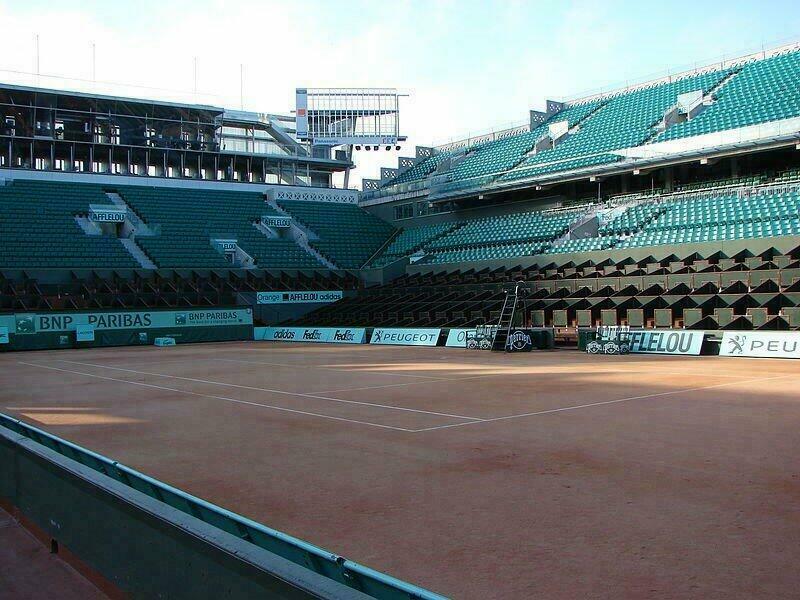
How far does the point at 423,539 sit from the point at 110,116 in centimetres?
5439

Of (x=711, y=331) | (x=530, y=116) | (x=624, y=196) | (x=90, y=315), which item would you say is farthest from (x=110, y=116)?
(x=711, y=331)

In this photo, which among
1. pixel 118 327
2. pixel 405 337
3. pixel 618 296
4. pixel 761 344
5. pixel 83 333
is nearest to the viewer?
pixel 761 344

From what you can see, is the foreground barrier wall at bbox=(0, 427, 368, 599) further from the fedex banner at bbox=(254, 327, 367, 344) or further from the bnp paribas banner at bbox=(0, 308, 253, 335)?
the bnp paribas banner at bbox=(0, 308, 253, 335)

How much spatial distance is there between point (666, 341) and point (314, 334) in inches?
772

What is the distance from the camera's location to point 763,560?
5.61 meters

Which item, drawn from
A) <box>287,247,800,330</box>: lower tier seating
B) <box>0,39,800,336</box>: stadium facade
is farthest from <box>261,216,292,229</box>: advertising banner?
<box>287,247,800,330</box>: lower tier seating

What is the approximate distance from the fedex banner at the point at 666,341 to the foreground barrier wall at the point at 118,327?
78.6 ft

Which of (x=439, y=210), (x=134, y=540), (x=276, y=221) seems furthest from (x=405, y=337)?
(x=134, y=540)

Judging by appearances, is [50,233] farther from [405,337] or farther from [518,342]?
[518,342]

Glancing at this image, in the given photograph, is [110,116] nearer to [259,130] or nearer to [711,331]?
[259,130]

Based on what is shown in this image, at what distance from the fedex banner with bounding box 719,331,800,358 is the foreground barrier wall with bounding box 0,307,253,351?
27141 millimetres

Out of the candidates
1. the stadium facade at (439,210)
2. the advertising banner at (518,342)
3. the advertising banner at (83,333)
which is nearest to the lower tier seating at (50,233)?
the stadium facade at (439,210)

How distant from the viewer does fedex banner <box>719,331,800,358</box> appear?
23859 millimetres

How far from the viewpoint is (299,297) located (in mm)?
46531
